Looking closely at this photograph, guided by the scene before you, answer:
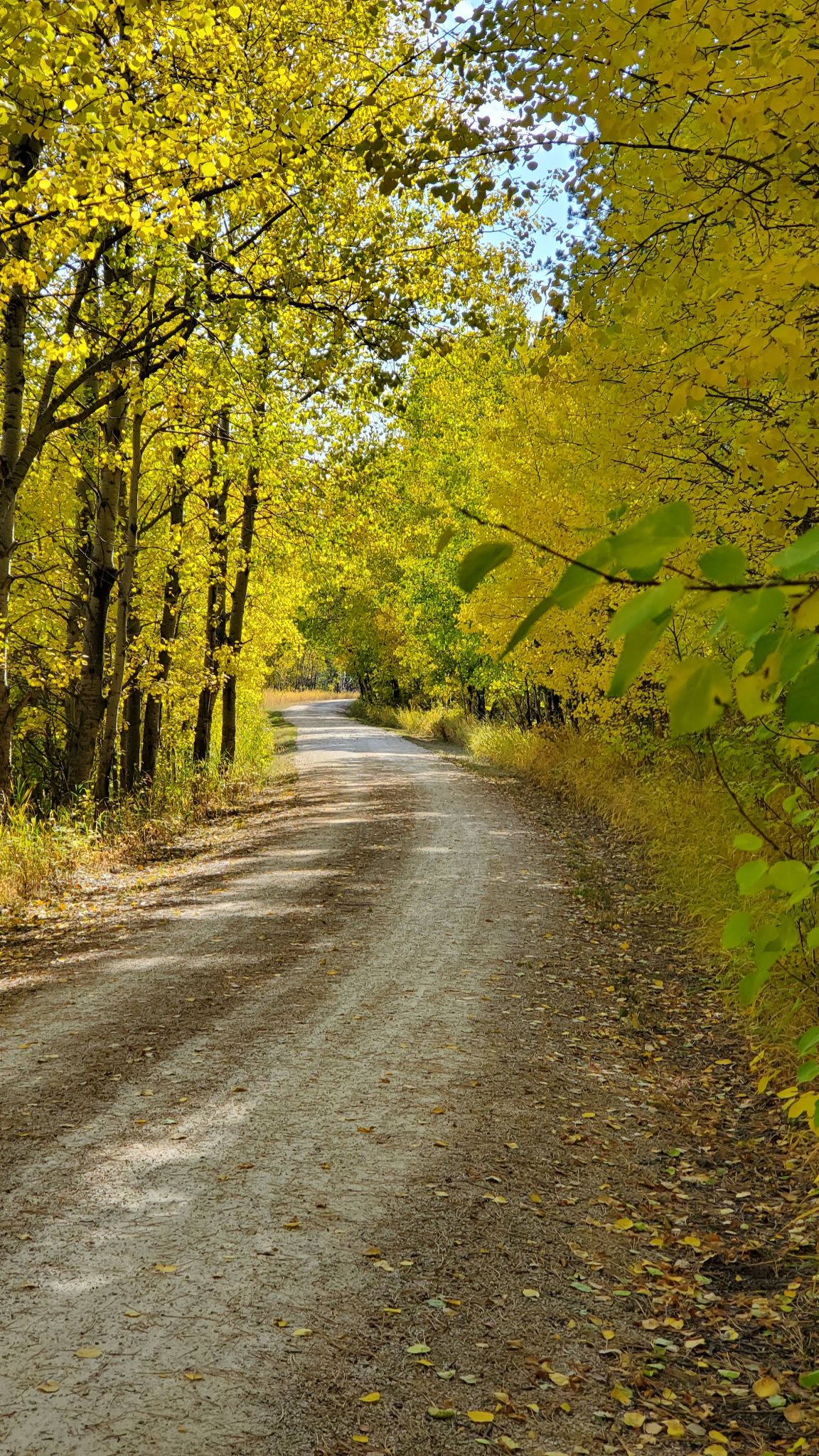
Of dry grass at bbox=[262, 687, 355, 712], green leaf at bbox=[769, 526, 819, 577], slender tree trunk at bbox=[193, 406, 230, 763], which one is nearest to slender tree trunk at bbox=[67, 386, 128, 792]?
slender tree trunk at bbox=[193, 406, 230, 763]

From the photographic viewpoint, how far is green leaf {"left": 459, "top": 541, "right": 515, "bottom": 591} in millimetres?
1014

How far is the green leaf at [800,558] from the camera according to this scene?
1.01m

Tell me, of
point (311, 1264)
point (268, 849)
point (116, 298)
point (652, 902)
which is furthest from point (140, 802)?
point (311, 1264)

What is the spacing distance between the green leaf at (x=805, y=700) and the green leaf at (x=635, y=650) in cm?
23

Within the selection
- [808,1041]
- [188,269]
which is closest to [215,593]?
[188,269]

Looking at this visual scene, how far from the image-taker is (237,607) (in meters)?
17.9

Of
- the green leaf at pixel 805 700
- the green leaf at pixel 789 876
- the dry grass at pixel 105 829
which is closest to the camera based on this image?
the green leaf at pixel 805 700

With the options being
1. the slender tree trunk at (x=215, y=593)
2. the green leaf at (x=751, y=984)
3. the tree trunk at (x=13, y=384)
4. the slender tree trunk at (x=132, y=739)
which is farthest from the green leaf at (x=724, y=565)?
the slender tree trunk at (x=132, y=739)

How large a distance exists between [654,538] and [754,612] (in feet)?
0.45

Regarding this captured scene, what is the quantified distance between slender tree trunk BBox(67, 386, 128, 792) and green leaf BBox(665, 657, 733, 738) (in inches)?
449

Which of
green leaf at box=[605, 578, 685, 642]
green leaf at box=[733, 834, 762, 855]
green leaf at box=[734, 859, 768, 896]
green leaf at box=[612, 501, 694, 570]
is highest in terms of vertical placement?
green leaf at box=[612, 501, 694, 570]

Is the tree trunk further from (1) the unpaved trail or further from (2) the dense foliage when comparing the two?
(1) the unpaved trail

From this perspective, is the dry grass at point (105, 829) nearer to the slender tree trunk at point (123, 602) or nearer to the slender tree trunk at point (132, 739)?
the slender tree trunk at point (132, 739)

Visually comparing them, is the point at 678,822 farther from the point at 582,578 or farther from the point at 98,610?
the point at 582,578
